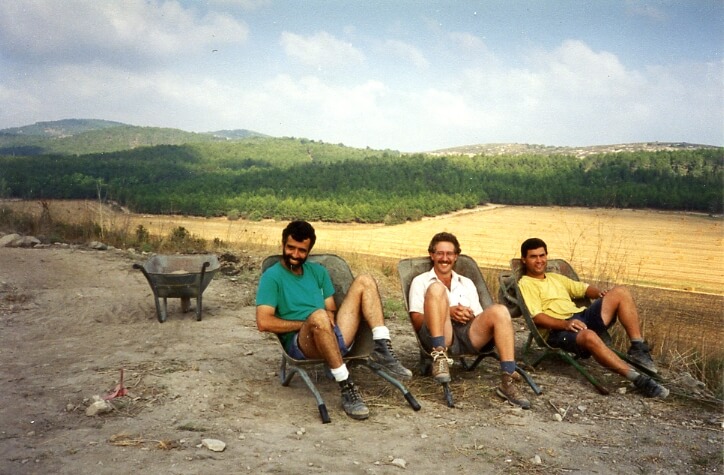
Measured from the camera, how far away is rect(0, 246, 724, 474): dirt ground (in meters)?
3.05

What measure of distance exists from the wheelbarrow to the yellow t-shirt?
3427 mm

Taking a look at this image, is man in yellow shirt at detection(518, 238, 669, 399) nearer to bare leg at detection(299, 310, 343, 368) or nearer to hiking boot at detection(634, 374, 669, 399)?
hiking boot at detection(634, 374, 669, 399)

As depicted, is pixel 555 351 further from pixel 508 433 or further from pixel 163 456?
pixel 163 456

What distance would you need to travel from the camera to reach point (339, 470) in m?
2.94

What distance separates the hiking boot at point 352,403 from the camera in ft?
12.0

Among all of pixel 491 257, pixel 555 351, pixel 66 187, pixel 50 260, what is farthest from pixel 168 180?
pixel 555 351

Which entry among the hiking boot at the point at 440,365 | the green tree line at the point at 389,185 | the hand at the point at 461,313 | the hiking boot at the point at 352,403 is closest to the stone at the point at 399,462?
the hiking boot at the point at 352,403

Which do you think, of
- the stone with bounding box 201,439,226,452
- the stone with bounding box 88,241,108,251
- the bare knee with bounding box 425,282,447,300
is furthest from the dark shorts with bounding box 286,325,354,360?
the stone with bounding box 88,241,108,251

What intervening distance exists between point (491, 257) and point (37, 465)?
1483cm

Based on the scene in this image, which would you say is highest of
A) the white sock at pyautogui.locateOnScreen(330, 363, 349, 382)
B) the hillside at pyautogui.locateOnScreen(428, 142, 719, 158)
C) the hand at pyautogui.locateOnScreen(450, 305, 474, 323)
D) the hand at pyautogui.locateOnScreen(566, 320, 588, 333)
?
the hillside at pyautogui.locateOnScreen(428, 142, 719, 158)

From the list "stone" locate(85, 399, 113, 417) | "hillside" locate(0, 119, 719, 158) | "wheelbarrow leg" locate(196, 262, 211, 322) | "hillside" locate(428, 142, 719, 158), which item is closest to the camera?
"stone" locate(85, 399, 113, 417)

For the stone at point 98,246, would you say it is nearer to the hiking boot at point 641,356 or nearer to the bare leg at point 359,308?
the bare leg at point 359,308

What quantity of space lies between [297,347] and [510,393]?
5.13 ft

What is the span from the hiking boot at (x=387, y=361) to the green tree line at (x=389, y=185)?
1666cm
